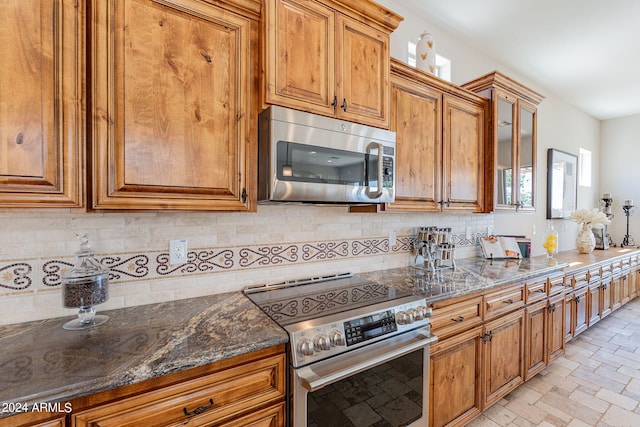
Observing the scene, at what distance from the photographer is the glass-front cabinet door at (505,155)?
7.98 ft

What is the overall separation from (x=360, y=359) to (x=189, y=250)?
0.99 meters

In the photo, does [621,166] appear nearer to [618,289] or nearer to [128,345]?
[618,289]

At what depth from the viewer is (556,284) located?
2404 mm

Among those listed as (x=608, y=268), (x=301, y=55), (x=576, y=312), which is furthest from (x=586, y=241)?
(x=301, y=55)

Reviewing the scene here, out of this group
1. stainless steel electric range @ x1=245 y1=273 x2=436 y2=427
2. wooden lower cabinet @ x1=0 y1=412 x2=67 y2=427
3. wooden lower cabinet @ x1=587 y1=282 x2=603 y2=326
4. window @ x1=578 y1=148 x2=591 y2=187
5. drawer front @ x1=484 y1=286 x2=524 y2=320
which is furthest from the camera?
window @ x1=578 y1=148 x2=591 y2=187

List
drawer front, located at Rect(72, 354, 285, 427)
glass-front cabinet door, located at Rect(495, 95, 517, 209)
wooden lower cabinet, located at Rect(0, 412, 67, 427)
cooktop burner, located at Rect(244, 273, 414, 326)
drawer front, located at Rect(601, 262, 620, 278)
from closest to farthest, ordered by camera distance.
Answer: wooden lower cabinet, located at Rect(0, 412, 67, 427) < drawer front, located at Rect(72, 354, 285, 427) < cooktop burner, located at Rect(244, 273, 414, 326) < glass-front cabinet door, located at Rect(495, 95, 517, 209) < drawer front, located at Rect(601, 262, 620, 278)

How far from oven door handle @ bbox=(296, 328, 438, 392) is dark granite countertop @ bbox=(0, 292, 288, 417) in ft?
0.58

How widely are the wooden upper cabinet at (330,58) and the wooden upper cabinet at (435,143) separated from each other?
0.23 metres

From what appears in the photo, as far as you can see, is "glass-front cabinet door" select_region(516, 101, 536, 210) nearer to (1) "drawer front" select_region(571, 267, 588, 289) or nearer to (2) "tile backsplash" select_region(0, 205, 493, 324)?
(1) "drawer front" select_region(571, 267, 588, 289)

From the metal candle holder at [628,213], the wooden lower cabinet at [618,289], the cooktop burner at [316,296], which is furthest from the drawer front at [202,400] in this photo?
the metal candle holder at [628,213]

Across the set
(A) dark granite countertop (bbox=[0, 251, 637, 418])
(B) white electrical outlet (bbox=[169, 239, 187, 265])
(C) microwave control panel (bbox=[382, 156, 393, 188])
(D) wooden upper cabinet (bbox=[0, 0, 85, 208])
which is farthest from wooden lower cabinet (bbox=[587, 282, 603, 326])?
(D) wooden upper cabinet (bbox=[0, 0, 85, 208])

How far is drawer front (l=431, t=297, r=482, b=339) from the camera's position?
5.23 ft

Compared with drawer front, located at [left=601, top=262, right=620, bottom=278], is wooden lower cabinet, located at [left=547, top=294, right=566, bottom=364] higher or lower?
lower

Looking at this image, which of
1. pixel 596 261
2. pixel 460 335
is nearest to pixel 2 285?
pixel 460 335
